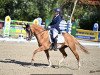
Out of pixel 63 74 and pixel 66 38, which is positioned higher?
pixel 66 38

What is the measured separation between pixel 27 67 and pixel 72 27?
65.5 ft

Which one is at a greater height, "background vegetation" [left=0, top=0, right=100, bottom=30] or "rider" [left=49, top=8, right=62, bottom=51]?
"background vegetation" [left=0, top=0, right=100, bottom=30]

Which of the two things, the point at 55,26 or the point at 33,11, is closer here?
the point at 55,26

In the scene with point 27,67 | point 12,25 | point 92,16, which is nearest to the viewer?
point 27,67

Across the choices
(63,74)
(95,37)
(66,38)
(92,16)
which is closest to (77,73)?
(63,74)

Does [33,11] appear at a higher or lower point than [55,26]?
higher

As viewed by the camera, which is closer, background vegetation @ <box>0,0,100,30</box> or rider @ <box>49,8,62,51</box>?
rider @ <box>49,8,62,51</box>

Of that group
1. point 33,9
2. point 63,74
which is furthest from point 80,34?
point 63,74

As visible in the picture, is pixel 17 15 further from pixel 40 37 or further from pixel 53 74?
pixel 53 74

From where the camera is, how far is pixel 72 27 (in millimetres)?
33750

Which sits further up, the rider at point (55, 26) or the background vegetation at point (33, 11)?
the background vegetation at point (33, 11)

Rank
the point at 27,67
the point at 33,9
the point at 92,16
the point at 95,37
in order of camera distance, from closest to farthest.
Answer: the point at 27,67 < the point at 95,37 < the point at 33,9 < the point at 92,16

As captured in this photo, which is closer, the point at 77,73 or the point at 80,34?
the point at 77,73

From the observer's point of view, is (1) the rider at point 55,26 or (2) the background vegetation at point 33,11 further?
(2) the background vegetation at point 33,11
